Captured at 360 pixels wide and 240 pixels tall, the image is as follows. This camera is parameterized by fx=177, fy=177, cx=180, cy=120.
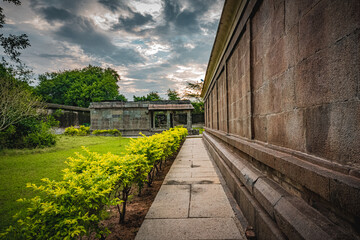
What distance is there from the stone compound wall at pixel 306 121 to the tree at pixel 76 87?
37.5 m

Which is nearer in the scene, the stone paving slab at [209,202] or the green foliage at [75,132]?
the stone paving slab at [209,202]

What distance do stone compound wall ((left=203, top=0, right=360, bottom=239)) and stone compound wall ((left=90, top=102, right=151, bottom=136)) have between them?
19.8 metres

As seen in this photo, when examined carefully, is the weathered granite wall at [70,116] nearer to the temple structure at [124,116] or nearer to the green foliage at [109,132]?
the temple structure at [124,116]

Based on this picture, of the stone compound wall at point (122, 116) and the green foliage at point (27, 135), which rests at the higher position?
the stone compound wall at point (122, 116)

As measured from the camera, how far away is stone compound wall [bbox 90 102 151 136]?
21.6 meters

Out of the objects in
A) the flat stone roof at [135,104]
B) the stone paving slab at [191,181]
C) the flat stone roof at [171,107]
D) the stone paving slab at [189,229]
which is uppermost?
the flat stone roof at [135,104]

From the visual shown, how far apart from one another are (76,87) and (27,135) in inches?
1219

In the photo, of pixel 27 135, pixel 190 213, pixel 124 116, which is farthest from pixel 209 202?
pixel 124 116

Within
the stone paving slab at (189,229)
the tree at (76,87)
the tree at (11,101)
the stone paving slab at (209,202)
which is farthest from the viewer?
the tree at (76,87)

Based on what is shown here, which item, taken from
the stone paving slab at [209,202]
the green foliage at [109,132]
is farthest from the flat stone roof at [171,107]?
the stone paving slab at [209,202]

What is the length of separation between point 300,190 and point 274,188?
0.36 meters

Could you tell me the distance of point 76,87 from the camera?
123 feet

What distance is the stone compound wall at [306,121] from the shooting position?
1144 mm

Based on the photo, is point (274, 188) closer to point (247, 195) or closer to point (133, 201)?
→ point (247, 195)
